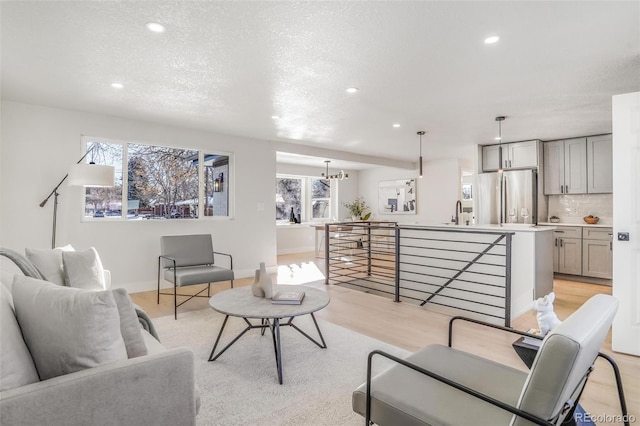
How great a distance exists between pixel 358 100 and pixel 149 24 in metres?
2.23

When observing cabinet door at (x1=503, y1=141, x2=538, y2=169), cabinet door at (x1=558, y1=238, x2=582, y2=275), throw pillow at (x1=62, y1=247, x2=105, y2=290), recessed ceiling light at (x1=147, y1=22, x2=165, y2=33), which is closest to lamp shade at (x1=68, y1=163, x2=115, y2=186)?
throw pillow at (x1=62, y1=247, x2=105, y2=290)

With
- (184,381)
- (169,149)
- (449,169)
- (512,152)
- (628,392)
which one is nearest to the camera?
(184,381)

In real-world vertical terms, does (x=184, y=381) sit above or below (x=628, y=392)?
above

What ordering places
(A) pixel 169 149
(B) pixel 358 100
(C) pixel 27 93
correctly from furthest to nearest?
(A) pixel 169 149 → (B) pixel 358 100 → (C) pixel 27 93

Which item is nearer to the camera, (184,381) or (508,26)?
(184,381)

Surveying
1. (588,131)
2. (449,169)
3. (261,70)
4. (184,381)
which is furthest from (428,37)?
(449,169)

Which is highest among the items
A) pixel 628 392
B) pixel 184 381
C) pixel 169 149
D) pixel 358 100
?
pixel 358 100

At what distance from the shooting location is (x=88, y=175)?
370 centimetres

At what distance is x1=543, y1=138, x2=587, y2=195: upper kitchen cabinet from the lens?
566 centimetres

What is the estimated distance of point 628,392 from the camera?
7.09ft

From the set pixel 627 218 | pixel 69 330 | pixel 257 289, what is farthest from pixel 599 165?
pixel 69 330

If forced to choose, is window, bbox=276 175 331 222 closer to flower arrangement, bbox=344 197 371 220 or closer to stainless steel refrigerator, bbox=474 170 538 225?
flower arrangement, bbox=344 197 371 220

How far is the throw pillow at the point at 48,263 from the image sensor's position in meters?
2.48

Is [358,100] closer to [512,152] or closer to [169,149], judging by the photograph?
[169,149]
